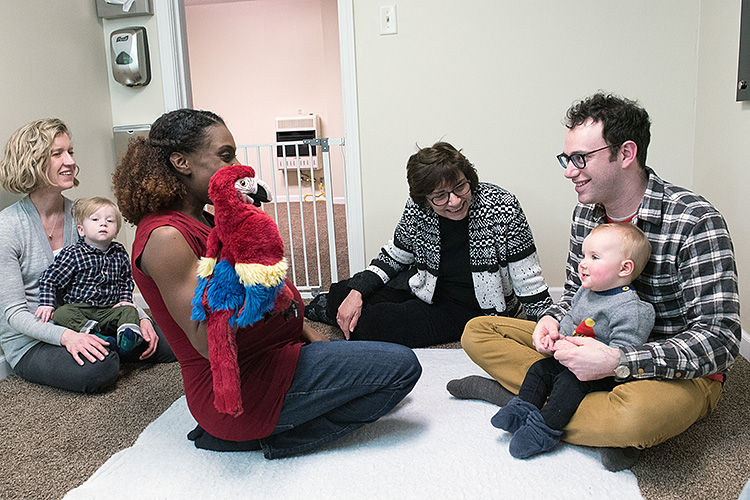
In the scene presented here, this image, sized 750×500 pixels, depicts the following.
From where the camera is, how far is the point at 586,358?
139cm

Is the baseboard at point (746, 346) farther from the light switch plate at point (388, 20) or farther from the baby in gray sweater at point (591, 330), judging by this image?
the light switch plate at point (388, 20)

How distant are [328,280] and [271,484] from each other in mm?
2111

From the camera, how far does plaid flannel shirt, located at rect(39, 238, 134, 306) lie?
7.08 ft

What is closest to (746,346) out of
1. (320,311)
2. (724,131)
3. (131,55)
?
(724,131)

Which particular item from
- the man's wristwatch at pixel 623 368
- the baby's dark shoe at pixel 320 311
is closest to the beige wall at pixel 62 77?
the baby's dark shoe at pixel 320 311

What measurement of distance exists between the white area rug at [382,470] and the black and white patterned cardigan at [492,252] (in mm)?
→ 584

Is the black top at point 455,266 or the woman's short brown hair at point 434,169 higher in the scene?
the woman's short brown hair at point 434,169

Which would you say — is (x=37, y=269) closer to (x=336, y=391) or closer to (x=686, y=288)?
(x=336, y=391)

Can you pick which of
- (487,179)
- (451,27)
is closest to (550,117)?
(487,179)

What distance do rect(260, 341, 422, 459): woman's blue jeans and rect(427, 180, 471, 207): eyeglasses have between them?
0.66 m

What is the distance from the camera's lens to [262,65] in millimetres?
7031

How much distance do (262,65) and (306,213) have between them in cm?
225

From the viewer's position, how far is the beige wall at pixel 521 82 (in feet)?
8.63

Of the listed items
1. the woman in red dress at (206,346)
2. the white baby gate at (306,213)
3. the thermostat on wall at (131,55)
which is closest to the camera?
the woman in red dress at (206,346)
